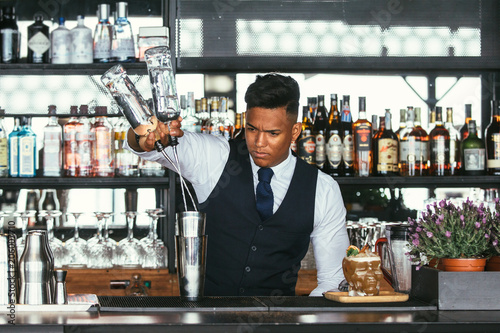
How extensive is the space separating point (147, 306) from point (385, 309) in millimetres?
546

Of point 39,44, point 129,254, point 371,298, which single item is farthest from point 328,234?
point 39,44

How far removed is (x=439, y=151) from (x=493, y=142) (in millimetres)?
265

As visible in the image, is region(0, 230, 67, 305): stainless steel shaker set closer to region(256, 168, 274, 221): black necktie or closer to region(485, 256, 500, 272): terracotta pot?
region(256, 168, 274, 221): black necktie

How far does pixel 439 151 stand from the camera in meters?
2.96

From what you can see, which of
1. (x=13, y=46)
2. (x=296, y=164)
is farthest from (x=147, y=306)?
(x=13, y=46)

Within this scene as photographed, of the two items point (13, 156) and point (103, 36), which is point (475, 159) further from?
point (13, 156)

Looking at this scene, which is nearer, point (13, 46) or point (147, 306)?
point (147, 306)

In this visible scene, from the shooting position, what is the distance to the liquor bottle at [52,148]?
286 centimetres

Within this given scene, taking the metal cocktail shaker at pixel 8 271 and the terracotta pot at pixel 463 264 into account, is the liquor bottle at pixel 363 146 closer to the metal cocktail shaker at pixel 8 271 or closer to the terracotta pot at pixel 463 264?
the terracotta pot at pixel 463 264

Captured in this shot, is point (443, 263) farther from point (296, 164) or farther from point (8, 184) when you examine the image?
point (8, 184)

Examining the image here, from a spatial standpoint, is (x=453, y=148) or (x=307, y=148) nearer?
(x=307, y=148)

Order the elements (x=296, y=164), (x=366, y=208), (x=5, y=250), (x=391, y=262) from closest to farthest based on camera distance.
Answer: (x=5, y=250), (x=391, y=262), (x=296, y=164), (x=366, y=208)

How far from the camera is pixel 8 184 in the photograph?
2861mm

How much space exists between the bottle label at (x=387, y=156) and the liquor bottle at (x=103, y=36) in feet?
4.24
